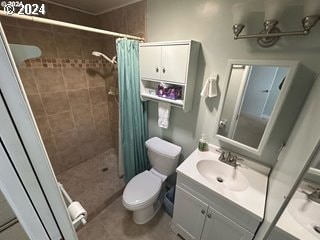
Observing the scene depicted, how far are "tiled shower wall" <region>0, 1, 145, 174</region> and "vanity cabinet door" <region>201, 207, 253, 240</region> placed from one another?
6.38 feet

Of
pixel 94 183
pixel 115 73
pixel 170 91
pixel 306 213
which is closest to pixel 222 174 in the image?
pixel 306 213

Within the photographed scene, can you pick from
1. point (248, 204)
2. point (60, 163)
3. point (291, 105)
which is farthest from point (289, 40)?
point (60, 163)

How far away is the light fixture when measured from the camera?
2.63 ft

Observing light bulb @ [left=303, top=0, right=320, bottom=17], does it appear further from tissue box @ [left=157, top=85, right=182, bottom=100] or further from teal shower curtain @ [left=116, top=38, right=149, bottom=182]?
teal shower curtain @ [left=116, top=38, right=149, bottom=182]

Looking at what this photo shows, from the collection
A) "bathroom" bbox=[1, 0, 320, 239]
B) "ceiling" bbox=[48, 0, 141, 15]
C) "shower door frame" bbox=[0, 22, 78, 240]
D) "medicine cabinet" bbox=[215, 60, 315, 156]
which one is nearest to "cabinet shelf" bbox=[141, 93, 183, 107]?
"bathroom" bbox=[1, 0, 320, 239]

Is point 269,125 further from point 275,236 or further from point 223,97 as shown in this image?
point 275,236

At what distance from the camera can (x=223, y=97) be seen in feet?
4.19

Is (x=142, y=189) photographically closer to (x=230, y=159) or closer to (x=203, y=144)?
(x=203, y=144)

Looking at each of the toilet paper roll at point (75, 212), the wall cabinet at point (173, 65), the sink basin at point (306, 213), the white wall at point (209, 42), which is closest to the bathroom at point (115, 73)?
the white wall at point (209, 42)

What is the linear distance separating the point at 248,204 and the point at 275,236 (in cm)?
19

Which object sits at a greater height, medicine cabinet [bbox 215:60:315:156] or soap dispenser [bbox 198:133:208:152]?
medicine cabinet [bbox 215:60:315:156]

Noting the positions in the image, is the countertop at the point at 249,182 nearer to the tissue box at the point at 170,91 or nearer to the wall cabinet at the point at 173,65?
the wall cabinet at the point at 173,65

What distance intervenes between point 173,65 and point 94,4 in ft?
4.39

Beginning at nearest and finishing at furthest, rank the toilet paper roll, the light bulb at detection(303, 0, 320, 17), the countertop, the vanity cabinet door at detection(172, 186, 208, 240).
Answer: the toilet paper roll
the light bulb at detection(303, 0, 320, 17)
the countertop
the vanity cabinet door at detection(172, 186, 208, 240)
